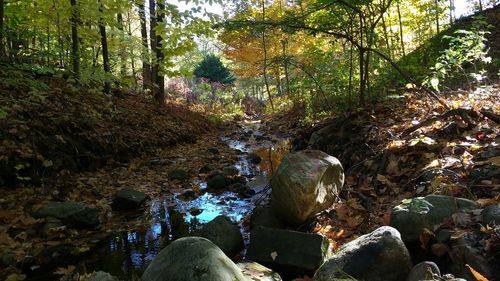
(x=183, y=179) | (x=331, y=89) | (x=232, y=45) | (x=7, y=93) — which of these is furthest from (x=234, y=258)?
(x=232, y=45)

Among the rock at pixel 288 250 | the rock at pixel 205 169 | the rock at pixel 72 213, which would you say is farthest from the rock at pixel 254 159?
the rock at pixel 288 250

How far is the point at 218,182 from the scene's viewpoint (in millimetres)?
7520

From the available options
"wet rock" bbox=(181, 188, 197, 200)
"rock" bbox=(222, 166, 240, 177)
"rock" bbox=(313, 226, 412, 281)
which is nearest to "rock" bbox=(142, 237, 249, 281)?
"rock" bbox=(313, 226, 412, 281)

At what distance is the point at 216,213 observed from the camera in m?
6.20

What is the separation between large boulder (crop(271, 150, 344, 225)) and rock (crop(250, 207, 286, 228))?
0.10 m

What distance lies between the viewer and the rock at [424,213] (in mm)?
3248

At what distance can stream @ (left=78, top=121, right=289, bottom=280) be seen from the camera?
4.36 meters

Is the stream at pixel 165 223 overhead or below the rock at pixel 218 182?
below

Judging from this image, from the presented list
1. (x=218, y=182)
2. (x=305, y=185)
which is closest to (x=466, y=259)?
(x=305, y=185)

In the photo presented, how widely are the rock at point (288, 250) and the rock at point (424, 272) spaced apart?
1.06m

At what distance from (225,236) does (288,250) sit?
3.20 feet

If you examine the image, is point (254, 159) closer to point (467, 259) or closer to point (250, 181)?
point (250, 181)

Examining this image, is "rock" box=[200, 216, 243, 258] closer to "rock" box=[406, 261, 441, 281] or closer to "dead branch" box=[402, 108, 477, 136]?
"rock" box=[406, 261, 441, 281]

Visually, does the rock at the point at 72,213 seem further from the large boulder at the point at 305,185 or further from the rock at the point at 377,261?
the rock at the point at 377,261
